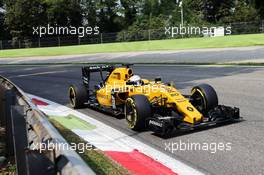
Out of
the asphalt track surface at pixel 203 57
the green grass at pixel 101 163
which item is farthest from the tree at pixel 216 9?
the green grass at pixel 101 163

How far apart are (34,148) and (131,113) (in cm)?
405

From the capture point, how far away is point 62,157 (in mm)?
2994

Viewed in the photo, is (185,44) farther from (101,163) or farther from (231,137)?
(101,163)

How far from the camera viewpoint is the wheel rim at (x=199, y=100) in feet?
26.5

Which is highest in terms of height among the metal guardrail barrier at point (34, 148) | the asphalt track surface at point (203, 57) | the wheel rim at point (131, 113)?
the asphalt track surface at point (203, 57)

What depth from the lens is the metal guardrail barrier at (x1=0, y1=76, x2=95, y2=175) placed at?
2856 mm

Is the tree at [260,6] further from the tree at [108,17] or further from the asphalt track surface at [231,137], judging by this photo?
the asphalt track surface at [231,137]

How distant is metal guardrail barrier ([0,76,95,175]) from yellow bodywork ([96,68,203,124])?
286 centimetres

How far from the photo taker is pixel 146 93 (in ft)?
27.1

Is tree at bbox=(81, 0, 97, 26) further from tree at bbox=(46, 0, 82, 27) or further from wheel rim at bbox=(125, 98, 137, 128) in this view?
wheel rim at bbox=(125, 98, 137, 128)

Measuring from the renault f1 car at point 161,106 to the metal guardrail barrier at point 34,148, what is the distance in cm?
232

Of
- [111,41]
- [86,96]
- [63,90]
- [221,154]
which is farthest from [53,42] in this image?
[221,154]

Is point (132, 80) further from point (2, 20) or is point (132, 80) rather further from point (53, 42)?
point (2, 20)

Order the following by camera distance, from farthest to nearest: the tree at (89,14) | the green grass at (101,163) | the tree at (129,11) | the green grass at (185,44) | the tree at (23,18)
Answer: the tree at (129,11) < the tree at (89,14) < the tree at (23,18) < the green grass at (185,44) < the green grass at (101,163)
